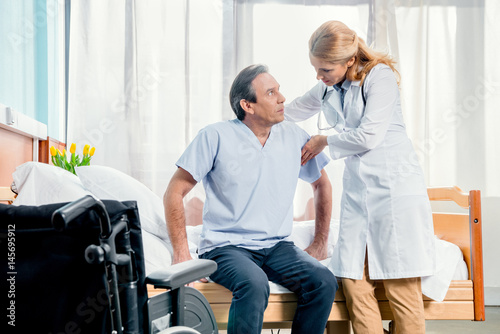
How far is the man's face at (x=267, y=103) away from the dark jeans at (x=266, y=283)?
1.49 feet

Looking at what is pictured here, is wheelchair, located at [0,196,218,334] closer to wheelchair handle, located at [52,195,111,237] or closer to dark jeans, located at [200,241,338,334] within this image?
wheelchair handle, located at [52,195,111,237]

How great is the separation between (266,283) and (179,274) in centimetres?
56

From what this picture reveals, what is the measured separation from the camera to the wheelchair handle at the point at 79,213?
29.9 inches

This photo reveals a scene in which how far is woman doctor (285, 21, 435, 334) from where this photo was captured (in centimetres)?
158

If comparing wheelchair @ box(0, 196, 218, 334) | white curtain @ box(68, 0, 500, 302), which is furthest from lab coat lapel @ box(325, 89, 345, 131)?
white curtain @ box(68, 0, 500, 302)

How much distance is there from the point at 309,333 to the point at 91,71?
7.38 feet

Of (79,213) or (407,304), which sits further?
(407,304)

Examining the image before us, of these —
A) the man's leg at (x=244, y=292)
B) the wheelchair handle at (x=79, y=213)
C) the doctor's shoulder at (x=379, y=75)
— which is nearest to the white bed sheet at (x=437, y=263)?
the man's leg at (x=244, y=292)

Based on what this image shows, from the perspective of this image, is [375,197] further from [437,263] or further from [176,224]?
[176,224]

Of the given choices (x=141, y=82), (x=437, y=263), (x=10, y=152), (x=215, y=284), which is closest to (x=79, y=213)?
(x=215, y=284)

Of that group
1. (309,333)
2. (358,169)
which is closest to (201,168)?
(358,169)

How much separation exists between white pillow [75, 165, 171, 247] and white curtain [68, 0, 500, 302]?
1.30 metres

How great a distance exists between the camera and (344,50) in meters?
1.62

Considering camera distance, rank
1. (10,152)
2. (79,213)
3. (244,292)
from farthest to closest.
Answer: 1. (10,152)
2. (244,292)
3. (79,213)
